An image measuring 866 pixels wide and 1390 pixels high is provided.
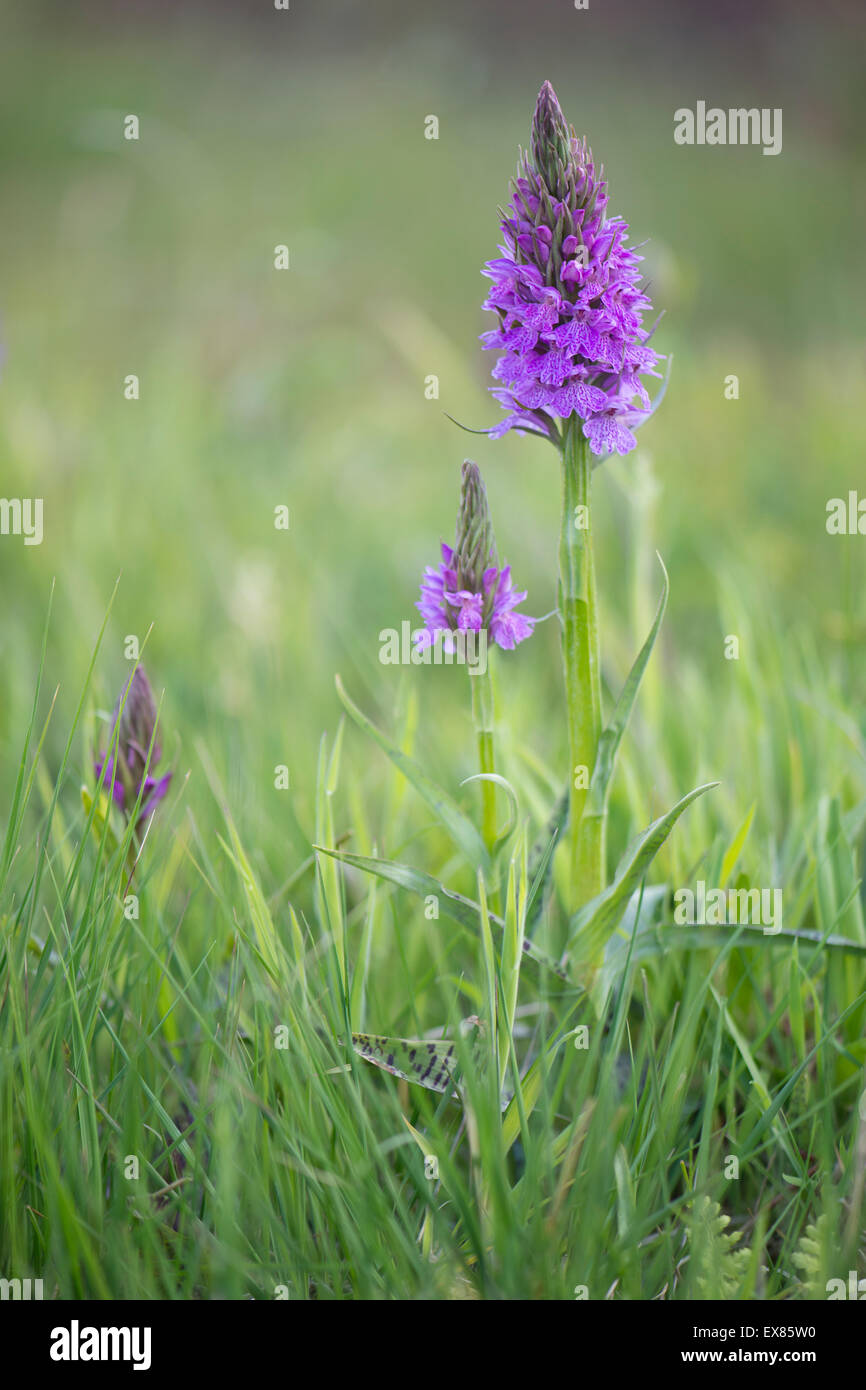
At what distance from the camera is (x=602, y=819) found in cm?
128

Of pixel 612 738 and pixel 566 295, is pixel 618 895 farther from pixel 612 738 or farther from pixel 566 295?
pixel 566 295

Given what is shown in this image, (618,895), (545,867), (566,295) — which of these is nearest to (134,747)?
(545,867)

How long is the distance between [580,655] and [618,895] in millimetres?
320

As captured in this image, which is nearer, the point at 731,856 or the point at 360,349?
the point at 731,856

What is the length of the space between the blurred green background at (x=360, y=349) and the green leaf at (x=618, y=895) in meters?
0.71

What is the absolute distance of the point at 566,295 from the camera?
1.14m

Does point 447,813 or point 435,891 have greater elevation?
point 447,813

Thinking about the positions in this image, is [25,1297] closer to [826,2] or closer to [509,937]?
[509,937]

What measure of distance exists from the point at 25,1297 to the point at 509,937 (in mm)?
705

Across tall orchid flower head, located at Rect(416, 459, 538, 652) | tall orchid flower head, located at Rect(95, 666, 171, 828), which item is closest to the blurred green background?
tall orchid flower head, located at Rect(95, 666, 171, 828)

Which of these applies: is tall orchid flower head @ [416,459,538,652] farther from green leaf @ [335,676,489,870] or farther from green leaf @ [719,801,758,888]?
green leaf @ [719,801,758,888]

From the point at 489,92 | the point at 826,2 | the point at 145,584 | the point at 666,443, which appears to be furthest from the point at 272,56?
the point at 145,584

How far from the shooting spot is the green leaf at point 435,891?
1228 millimetres

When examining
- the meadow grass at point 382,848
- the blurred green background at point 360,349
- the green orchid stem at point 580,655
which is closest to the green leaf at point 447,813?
the meadow grass at point 382,848
